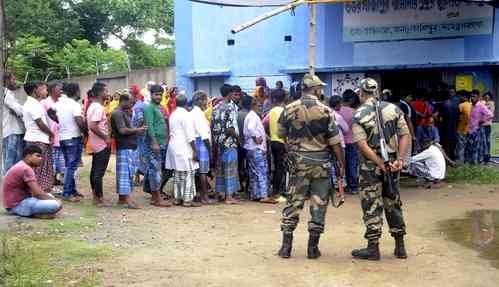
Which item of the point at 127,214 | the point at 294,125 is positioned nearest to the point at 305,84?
the point at 294,125

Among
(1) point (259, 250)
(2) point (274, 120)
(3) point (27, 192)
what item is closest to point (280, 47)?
(2) point (274, 120)

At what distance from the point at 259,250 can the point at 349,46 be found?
30.6 ft

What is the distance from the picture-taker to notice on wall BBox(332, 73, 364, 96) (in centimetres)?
1493

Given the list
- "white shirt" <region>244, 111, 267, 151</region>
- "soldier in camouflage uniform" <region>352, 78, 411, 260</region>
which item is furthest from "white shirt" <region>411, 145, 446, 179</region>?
"soldier in camouflage uniform" <region>352, 78, 411, 260</region>

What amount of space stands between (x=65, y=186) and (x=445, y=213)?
17.2ft

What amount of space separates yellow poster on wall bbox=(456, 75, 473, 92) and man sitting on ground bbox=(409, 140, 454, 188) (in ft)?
11.1

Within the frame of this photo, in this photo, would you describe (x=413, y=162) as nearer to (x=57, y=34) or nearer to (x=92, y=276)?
(x=92, y=276)

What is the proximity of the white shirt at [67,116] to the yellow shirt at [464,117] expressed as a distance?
7.66 meters

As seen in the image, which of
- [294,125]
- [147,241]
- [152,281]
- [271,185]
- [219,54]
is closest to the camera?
[152,281]

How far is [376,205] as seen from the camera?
5.98 m

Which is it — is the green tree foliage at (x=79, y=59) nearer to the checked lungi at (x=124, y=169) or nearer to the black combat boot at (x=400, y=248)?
the checked lungi at (x=124, y=169)

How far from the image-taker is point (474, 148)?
43.3ft

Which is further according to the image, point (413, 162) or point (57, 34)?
point (57, 34)

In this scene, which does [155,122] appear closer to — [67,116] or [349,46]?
[67,116]
